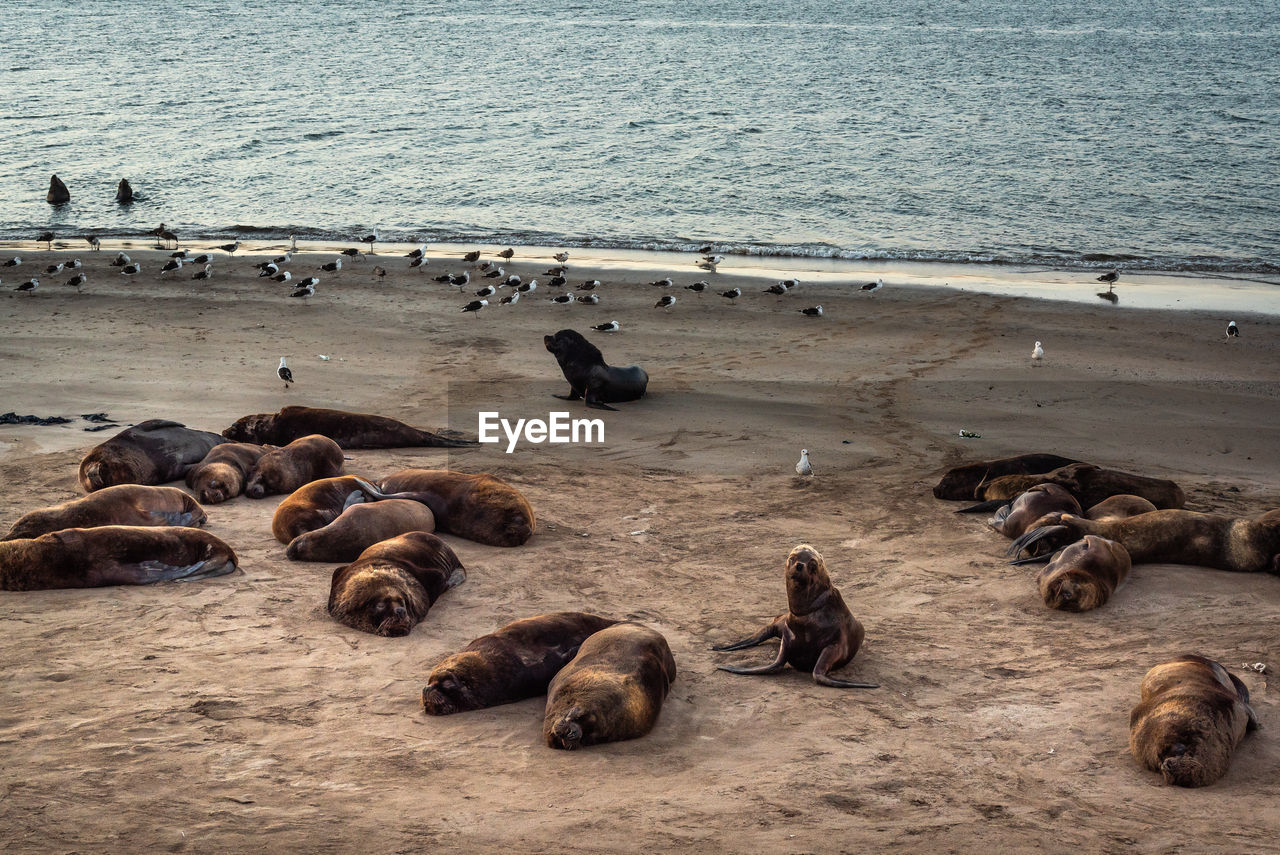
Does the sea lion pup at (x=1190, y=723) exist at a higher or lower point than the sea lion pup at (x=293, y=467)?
lower

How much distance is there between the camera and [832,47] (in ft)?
226

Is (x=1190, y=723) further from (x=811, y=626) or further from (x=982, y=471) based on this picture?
(x=982, y=471)

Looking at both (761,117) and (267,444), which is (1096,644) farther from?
(761,117)

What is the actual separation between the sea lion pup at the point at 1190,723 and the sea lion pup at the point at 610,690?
2489mm

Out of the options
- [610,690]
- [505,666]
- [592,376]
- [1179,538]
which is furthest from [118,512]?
[1179,538]

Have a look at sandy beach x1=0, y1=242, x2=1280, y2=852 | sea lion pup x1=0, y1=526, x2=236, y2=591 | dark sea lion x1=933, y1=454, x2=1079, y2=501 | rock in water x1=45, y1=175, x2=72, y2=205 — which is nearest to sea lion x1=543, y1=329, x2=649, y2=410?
sandy beach x1=0, y1=242, x2=1280, y2=852

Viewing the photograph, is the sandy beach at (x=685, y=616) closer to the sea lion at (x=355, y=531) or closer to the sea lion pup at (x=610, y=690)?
the sea lion pup at (x=610, y=690)

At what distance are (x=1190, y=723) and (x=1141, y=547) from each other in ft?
11.8

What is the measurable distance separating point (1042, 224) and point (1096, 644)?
22.5 metres

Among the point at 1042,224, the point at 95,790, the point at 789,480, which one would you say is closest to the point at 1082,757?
the point at 95,790

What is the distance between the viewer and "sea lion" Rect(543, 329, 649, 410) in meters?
14.0

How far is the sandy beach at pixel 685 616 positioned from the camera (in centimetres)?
486

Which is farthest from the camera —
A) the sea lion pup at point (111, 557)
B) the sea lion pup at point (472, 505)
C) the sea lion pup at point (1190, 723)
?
the sea lion pup at point (472, 505)

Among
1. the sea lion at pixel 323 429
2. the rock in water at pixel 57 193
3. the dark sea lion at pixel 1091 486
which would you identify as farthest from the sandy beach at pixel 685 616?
the rock in water at pixel 57 193
